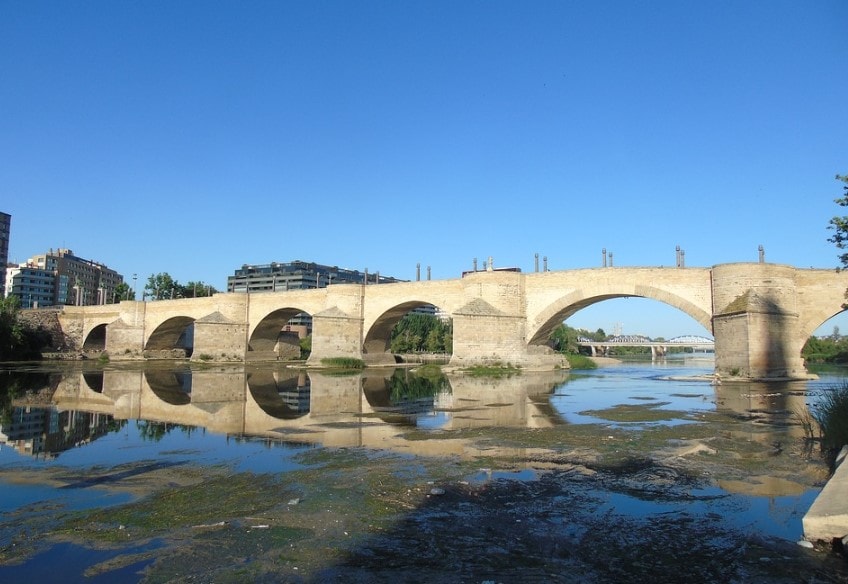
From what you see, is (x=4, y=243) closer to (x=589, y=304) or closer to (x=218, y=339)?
(x=218, y=339)

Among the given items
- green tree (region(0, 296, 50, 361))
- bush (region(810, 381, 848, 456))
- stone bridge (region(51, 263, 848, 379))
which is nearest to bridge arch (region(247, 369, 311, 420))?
bush (region(810, 381, 848, 456))

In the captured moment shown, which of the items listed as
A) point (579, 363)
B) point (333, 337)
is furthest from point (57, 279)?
point (579, 363)

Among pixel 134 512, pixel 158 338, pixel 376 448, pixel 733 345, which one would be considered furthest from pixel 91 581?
pixel 158 338

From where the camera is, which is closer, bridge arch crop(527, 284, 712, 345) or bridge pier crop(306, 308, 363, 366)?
bridge arch crop(527, 284, 712, 345)

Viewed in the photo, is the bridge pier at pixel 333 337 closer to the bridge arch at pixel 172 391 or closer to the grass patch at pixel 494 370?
the grass patch at pixel 494 370

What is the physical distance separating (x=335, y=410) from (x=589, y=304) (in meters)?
22.0

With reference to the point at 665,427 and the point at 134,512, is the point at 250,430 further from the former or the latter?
the point at 665,427

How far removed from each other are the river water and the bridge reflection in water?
123 mm

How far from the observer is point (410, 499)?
5.48 m

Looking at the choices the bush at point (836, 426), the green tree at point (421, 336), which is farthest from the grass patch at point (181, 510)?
the green tree at point (421, 336)

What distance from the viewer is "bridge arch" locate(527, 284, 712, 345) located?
87.5 ft

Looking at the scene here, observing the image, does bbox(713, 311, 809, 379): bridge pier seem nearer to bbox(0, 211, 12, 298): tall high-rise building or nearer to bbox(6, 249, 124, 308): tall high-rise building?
bbox(6, 249, 124, 308): tall high-rise building

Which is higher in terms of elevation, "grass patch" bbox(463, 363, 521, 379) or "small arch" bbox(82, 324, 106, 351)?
"small arch" bbox(82, 324, 106, 351)

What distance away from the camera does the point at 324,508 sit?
5191 millimetres
